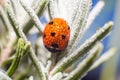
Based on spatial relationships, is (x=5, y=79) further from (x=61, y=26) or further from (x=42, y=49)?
(x=42, y=49)

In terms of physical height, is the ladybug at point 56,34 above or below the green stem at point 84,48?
above

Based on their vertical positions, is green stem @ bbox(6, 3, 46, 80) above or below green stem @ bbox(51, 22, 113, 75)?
above

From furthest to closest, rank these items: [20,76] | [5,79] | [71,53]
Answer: [20,76] → [71,53] → [5,79]

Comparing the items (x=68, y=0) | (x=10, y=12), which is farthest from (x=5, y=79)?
(x=68, y=0)

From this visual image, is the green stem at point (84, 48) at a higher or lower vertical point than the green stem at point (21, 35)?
lower

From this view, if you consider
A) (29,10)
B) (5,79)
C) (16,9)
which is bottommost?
(5,79)

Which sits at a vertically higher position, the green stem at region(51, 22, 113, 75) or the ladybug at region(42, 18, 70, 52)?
the ladybug at region(42, 18, 70, 52)

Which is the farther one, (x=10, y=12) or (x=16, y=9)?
(x=16, y=9)

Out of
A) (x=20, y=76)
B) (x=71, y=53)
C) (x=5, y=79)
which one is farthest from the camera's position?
(x=20, y=76)
